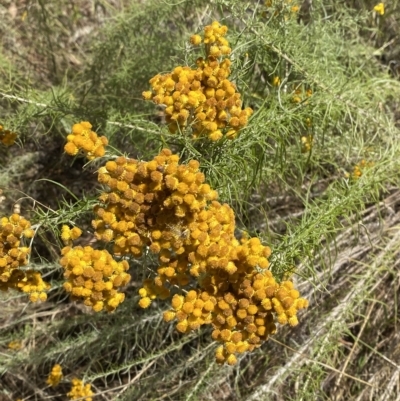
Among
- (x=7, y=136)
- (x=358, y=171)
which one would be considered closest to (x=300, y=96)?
(x=358, y=171)

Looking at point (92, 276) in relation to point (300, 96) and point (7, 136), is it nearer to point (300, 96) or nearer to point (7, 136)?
point (7, 136)

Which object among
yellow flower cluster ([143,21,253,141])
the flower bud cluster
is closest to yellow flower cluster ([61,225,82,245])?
the flower bud cluster

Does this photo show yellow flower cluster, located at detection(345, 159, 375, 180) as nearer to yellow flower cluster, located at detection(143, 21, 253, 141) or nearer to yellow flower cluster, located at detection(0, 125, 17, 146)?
yellow flower cluster, located at detection(143, 21, 253, 141)

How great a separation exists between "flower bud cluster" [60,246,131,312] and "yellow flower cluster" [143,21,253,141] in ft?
1.86

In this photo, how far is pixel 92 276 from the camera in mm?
1739

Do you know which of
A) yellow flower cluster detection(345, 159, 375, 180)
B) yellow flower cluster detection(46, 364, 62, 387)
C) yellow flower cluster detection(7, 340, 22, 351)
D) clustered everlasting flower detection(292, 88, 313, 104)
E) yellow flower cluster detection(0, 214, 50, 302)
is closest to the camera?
yellow flower cluster detection(0, 214, 50, 302)

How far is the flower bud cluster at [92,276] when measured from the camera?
174 centimetres

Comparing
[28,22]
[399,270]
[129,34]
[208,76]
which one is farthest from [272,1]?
[28,22]

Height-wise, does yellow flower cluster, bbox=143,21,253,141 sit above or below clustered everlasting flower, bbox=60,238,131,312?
above

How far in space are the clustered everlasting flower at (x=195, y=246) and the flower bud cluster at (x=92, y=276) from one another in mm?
67

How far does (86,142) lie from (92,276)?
1.57 ft

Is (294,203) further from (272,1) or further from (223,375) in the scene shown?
(272,1)

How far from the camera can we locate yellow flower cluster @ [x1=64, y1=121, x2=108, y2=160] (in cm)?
186

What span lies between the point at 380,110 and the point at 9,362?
2725mm
